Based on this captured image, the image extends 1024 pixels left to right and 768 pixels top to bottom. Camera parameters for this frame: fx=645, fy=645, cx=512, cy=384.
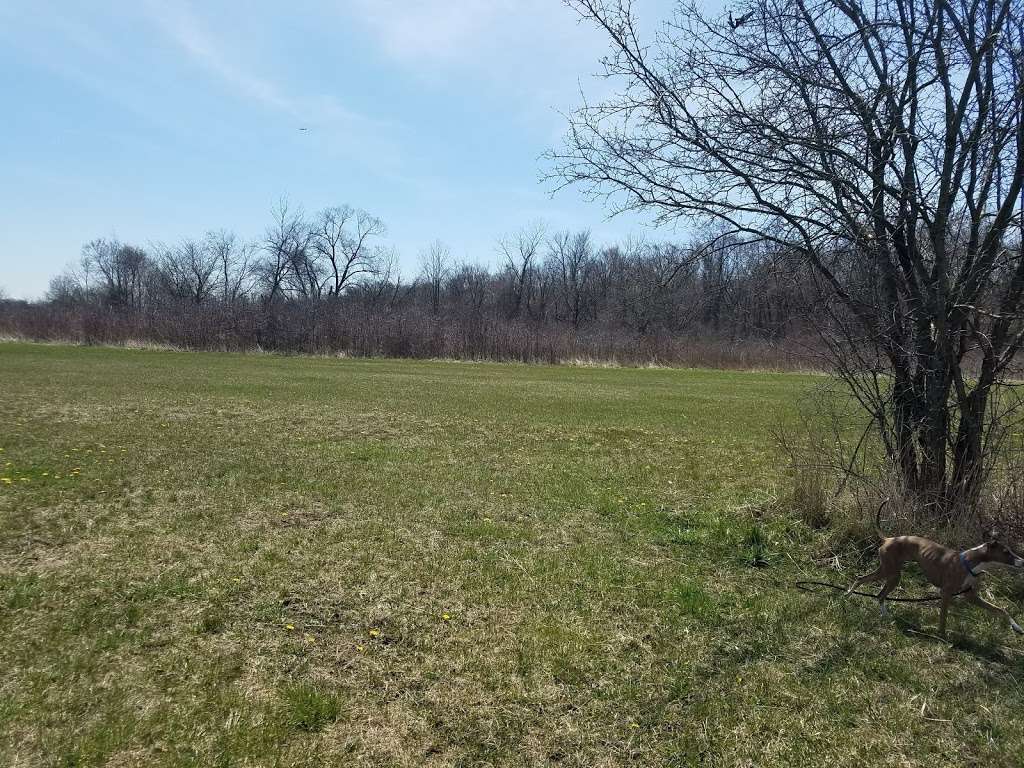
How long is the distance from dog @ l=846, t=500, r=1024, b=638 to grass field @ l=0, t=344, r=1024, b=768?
9.7 inches

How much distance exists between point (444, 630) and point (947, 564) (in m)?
3.04

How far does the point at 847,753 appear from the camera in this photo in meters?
2.78

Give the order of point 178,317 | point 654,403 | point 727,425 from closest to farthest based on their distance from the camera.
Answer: point 727,425
point 654,403
point 178,317

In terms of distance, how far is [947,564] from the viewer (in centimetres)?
387

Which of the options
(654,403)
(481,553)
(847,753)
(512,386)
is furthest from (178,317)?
(847,753)

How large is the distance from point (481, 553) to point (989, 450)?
13.6 ft

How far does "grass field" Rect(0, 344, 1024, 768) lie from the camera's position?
9.25 feet

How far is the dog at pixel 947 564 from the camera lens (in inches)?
146

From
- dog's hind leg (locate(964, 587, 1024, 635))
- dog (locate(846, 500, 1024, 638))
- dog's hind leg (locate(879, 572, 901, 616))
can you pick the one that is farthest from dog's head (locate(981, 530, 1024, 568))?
dog's hind leg (locate(879, 572, 901, 616))

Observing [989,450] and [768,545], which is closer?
[989,450]

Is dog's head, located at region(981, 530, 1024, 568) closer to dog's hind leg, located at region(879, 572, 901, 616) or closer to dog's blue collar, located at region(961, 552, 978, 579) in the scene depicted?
dog's blue collar, located at region(961, 552, 978, 579)

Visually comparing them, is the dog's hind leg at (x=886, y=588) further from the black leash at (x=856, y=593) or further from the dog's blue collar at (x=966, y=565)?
the dog's blue collar at (x=966, y=565)

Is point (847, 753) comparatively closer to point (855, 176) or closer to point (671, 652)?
point (671, 652)

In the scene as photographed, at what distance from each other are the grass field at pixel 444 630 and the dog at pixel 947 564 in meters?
0.25
